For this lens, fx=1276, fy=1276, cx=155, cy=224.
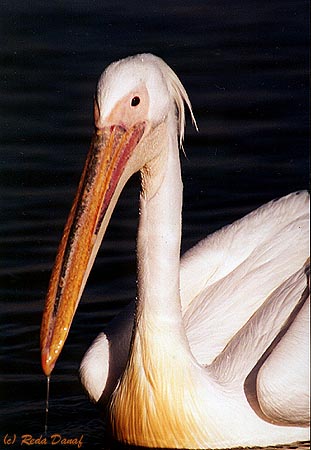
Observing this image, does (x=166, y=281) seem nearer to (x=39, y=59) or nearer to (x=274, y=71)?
(x=274, y=71)

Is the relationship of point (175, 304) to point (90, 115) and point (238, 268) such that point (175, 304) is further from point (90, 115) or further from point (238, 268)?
point (90, 115)

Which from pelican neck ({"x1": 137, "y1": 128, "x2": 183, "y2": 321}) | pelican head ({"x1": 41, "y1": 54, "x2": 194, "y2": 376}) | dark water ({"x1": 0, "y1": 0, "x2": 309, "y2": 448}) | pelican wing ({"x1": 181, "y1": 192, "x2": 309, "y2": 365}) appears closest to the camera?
pelican head ({"x1": 41, "y1": 54, "x2": 194, "y2": 376})

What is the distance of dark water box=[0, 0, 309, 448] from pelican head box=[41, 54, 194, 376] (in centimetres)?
136

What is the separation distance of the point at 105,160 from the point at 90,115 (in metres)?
2.51

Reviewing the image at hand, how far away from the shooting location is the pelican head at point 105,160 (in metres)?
3.55

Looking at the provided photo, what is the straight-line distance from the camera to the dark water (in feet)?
17.4

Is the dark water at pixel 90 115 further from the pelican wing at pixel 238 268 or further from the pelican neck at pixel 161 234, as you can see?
the pelican neck at pixel 161 234

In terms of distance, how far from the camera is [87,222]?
3.61 metres

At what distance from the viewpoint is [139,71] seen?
3.58 meters

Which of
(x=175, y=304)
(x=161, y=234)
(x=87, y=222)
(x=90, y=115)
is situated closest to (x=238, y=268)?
(x=175, y=304)

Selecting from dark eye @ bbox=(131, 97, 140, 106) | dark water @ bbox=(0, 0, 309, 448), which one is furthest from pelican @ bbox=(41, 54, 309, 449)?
dark water @ bbox=(0, 0, 309, 448)

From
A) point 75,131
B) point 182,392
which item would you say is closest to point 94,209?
point 182,392

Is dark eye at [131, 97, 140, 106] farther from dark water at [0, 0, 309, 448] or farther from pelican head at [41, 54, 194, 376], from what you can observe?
dark water at [0, 0, 309, 448]

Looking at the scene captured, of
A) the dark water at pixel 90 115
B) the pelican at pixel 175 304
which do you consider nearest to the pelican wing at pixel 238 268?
the pelican at pixel 175 304
